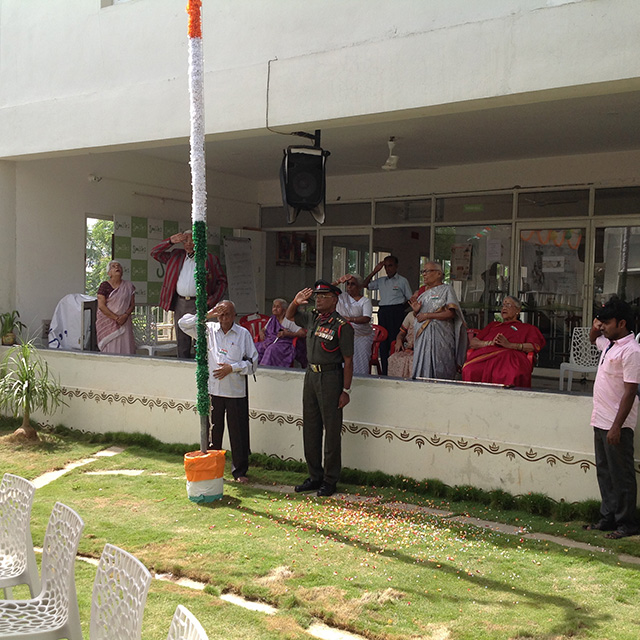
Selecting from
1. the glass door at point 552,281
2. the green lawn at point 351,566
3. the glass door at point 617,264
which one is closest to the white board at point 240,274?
the glass door at point 552,281

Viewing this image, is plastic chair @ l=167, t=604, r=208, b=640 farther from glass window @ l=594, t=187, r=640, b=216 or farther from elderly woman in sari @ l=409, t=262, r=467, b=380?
glass window @ l=594, t=187, r=640, b=216

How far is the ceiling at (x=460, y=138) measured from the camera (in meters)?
6.42

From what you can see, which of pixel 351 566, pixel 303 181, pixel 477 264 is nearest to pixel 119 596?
pixel 351 566

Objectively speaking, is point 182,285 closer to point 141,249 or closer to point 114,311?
point 114,311

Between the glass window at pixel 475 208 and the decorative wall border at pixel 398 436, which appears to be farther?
the glass window at pixel 475 208

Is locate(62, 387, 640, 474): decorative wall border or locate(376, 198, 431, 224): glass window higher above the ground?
locate(376, 198, 431, 224): glass window

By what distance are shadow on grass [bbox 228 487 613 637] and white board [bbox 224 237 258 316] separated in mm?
6146

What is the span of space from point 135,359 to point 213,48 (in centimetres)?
304

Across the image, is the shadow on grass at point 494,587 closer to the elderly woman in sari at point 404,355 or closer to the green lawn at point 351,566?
the green lawn at point 351,566

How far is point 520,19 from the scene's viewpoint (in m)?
5.06

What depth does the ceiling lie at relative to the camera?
21.1ft

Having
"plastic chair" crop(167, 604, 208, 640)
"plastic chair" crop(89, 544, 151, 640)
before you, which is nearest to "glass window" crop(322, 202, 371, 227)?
"plastic chair" crop(89, 544, 151, 640)

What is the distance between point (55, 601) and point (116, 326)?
18.1ft

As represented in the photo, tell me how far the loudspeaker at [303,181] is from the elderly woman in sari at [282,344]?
54.2 inches
